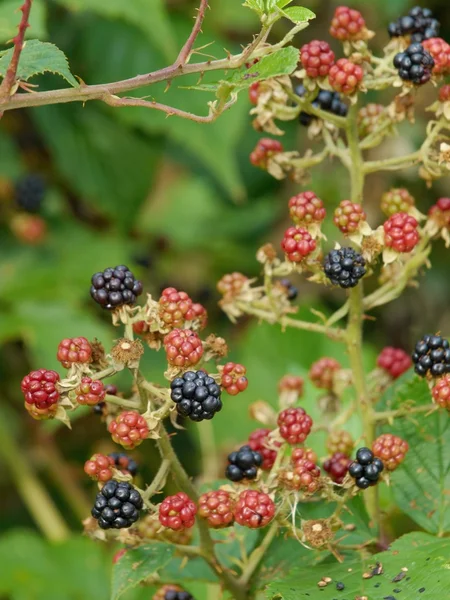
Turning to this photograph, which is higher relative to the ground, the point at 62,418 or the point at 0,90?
the point at 0,90

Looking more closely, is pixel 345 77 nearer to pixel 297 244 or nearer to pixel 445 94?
pixel 445 94

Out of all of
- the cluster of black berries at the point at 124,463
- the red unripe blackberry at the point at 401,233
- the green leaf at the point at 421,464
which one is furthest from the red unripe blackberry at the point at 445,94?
the cluster of black berries at the point at 124,463

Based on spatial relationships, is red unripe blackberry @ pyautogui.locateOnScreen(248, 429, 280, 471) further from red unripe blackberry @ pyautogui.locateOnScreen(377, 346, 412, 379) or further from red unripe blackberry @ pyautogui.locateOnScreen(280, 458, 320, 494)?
red unripe blackberry @ pyautogui.locateOnScreen(377, 346, 412, 379)

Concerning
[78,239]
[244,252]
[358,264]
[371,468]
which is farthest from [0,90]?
[244,252]

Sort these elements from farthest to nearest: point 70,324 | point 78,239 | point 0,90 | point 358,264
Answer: point 78,239
point 70,324
point 358,264
point 0,90

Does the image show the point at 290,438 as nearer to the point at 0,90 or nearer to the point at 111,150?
the point at 0,90

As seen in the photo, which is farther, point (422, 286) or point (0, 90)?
point (422, 286)

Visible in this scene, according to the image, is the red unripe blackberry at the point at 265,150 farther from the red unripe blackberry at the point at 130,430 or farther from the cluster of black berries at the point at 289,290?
the red unripe blackberry at the point at 130,430
